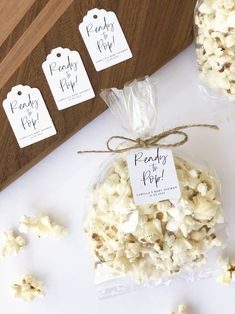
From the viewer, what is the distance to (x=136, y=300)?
1.00 meters

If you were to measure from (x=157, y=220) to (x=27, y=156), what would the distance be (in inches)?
10.8

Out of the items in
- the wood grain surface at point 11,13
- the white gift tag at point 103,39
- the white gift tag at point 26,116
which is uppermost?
the wood grain surface at point 11,13

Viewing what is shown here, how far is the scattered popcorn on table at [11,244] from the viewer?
102 centimetres

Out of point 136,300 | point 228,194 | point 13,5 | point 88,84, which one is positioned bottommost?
point 136,300

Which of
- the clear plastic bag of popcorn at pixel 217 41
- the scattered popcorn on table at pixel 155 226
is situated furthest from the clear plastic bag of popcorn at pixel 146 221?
the clear plastic bag of popcorn at pixel 217 41

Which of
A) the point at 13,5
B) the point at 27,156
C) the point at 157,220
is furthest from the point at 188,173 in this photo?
the point at 13,5

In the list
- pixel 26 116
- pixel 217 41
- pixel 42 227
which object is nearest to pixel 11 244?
pixel 42 227

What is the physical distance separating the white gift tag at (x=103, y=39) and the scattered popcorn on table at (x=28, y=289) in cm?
40

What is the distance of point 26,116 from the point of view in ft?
3.26

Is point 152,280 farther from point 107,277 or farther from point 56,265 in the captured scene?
point 56,265

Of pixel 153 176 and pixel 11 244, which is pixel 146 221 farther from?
pixel 11 244

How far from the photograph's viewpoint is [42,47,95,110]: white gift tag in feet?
3.22

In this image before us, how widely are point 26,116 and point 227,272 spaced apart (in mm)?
441

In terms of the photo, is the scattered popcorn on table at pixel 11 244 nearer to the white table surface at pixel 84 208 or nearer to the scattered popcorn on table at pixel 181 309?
the white table surface at pixel 84 208
